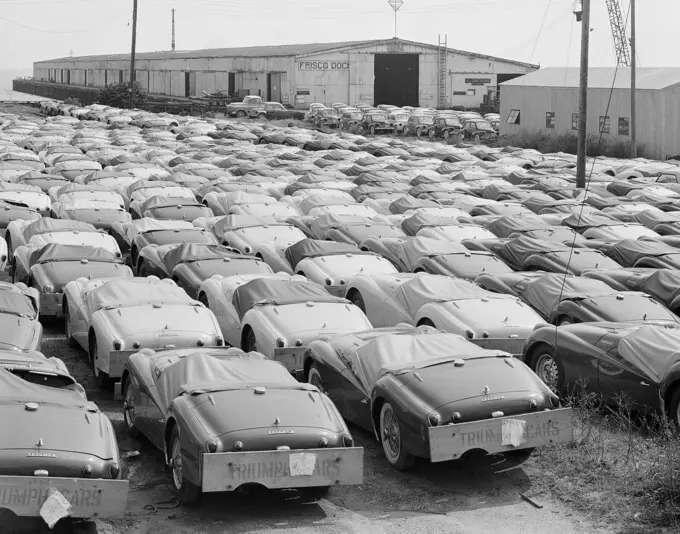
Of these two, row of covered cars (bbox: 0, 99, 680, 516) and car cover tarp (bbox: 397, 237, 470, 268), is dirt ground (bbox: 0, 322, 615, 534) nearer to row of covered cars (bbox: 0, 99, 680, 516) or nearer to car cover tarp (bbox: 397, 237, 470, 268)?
row of covered cars (bbox: 0, 99, 680, 516)

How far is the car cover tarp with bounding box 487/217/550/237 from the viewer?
21.0m

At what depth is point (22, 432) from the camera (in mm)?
8453

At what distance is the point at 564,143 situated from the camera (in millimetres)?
51438

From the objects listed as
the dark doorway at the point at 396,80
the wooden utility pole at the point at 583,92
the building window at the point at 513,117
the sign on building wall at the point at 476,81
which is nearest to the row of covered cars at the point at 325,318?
the wooden utility pole at the point at 583,92

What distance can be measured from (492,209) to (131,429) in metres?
14.5

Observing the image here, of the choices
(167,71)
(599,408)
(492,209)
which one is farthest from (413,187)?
(167,71)

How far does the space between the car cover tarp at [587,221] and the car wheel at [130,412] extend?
11.6m

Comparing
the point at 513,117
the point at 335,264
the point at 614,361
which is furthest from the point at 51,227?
the point at 513,117

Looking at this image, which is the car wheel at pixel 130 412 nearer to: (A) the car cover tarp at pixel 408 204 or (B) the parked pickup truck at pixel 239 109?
(A) the car cover tarp at pixel 408 204

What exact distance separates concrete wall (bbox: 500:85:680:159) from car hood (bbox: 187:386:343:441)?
35692mm

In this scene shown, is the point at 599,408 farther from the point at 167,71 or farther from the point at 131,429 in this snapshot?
the point at 167,71

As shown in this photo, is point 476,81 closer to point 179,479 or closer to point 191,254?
point 191,254

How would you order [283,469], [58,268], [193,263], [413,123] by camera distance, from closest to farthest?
1. [283,469]
2. [58,268]
3. [193,263]
4. [413,123]

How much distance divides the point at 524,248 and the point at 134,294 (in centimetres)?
712
